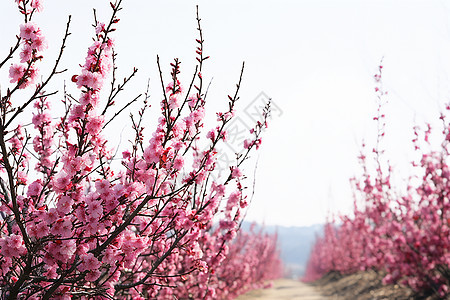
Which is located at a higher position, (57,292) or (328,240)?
(328,240)

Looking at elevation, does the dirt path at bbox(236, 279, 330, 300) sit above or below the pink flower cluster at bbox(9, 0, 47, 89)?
below

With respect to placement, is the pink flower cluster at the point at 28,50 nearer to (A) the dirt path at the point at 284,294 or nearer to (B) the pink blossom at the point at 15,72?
(B) the pink blossom at the point at 15,72

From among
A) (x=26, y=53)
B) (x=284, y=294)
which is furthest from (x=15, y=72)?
(x=284, y=294)

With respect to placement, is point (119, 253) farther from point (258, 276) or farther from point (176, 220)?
point (258, 276)

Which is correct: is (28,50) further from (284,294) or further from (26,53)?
(284,294)

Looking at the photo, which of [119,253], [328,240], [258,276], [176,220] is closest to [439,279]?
[176,220]

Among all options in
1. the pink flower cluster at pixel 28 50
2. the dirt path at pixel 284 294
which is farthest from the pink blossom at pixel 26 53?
the dirt path at pixel 284 294

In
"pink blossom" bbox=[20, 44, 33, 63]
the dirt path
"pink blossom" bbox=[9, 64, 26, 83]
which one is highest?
"pink blossom" bbox=[20, 44, 33, 63]

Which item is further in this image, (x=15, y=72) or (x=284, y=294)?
(x=284, y=294)

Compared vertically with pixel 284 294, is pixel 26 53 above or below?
above

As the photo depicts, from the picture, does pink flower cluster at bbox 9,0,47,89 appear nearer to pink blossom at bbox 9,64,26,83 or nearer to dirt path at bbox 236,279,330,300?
pink blossom at bbox 9,64,26,83

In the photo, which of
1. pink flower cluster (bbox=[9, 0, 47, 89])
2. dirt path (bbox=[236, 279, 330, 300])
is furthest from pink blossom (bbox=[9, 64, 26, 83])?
dirt path (bbox=[236, 279, 330, 300])

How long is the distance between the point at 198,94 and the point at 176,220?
107 cm

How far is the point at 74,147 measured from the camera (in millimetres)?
2379
